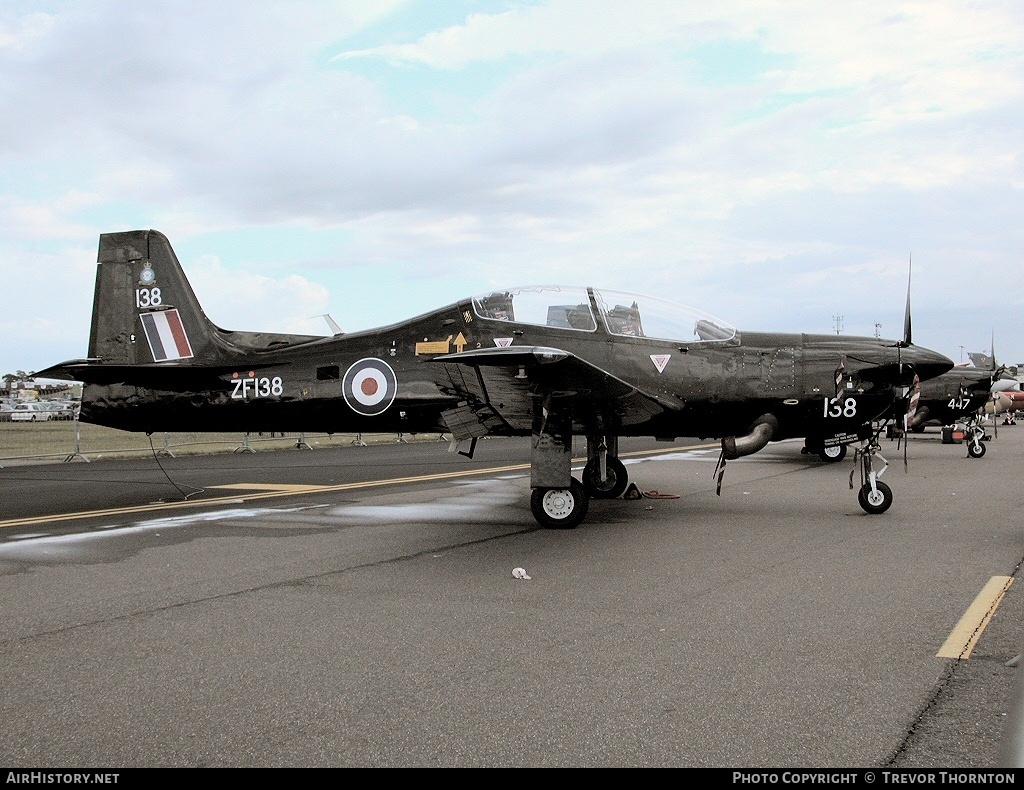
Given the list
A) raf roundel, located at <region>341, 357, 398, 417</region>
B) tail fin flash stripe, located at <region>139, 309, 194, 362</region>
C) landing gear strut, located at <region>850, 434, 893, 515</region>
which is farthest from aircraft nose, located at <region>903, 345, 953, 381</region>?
tail fin flash stripe, located at <region>139, 309, 194, 362</region>

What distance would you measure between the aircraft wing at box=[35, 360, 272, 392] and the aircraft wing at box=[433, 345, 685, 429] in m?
3.35

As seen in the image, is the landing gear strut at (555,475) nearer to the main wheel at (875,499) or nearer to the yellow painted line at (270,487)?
the main wheel at (875,499)

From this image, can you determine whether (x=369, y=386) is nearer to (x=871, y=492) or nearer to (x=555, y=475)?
(x=555, y=475)

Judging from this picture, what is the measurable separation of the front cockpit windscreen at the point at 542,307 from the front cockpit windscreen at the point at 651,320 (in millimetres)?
205

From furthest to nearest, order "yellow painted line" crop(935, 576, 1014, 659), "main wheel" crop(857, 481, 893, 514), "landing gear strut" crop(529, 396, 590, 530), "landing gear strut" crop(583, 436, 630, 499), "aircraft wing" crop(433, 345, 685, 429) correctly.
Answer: "landing gear strut" crop(583, 436, 630, 499), "main wheel" crop(857, 481, 893, 514), "landing gear strut" crop(529, 396, 590, 530), "aircraft wing" crop(433, 345, 685, 429), "yellow painted line" crop(935, 576, 1014, 659)

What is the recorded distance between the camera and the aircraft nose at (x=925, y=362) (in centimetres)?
948

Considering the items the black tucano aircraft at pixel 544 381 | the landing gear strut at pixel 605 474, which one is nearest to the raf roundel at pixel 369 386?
the black tucano aircraft at pixel 544 381

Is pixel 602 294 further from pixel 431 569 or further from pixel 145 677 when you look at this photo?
pixel 145 677

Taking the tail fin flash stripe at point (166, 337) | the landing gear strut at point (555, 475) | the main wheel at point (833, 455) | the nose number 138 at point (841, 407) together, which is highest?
the tail fin flash stripe at point (166, 337)

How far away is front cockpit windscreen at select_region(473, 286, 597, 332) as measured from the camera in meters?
9.75

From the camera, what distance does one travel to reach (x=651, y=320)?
9.78 metres

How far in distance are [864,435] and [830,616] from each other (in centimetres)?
526

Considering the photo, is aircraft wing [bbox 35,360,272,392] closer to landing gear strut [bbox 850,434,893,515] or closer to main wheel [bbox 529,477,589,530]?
main wheel [bbox 529,477,589,530]
